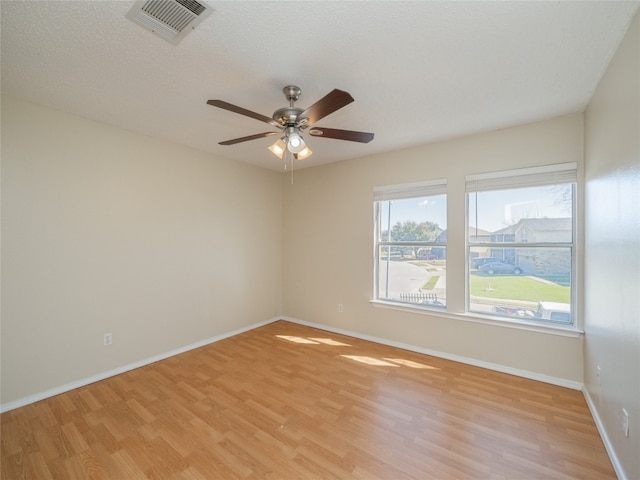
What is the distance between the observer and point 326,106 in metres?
1.72

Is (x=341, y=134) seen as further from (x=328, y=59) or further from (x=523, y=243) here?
(x=523, y=243)

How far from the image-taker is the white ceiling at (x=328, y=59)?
1.43 meters

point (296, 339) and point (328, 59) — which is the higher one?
point (328, 59)

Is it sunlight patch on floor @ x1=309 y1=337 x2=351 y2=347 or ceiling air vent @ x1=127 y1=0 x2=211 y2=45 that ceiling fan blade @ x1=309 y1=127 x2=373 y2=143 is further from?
sunlight patch on floor @ x1=309 y1=337 x2=351 y2=347

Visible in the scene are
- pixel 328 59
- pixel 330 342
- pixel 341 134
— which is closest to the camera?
pixel 328 59

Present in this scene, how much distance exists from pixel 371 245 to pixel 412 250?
1.83ft

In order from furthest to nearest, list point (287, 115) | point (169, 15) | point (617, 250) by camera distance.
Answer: point (287, 115) < point (617, 250) < point (169, 15)

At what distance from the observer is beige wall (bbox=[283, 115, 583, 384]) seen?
268 cm

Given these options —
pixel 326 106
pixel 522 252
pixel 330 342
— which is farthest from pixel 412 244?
pixel 326 106

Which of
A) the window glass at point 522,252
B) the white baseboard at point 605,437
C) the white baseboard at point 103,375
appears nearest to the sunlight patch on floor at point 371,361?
the window glass at point 522,252

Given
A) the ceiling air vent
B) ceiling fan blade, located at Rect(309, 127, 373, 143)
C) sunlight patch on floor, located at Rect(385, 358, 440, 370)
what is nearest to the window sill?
sunlight patch on floor, located at Rect(385, 358, 440, 370)

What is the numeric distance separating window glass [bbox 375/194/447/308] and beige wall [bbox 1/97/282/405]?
2150 mm

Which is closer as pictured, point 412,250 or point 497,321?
point 497,321

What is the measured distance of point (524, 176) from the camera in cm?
279
